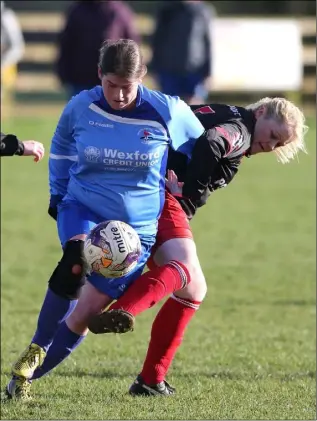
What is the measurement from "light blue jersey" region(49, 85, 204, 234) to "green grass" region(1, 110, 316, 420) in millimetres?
975

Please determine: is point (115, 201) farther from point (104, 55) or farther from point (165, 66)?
point (165, 66)

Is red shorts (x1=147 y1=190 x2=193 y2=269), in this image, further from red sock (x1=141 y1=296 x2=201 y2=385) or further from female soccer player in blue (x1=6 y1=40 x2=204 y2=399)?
red sock (x1=141 y1=296 x2=201 y2=385)

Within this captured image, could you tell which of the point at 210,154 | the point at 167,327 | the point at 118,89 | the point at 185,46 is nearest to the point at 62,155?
the point at 118,89

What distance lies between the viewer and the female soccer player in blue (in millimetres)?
5539

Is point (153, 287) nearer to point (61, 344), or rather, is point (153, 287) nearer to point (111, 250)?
point (111, 250)

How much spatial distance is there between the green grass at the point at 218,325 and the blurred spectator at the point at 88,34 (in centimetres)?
164

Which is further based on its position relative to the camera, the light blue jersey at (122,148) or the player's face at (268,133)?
the player's face at (268,133)

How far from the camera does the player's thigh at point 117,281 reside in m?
5.70

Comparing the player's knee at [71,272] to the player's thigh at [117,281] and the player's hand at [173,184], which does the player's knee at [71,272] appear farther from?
the player's hand at [173,184]

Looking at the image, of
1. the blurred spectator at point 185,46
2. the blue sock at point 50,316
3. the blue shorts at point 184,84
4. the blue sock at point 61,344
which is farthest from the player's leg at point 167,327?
the blue shorts at point 184,84

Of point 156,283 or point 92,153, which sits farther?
point 92,153

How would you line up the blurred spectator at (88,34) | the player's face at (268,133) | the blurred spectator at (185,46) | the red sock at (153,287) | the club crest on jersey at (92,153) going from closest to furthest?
the red sock at (153,287) < the club crest on jersey at (92,153) < the player's face at (268,133) < the blurred spectator at (88,34) < the blurred spectator at (185,46)

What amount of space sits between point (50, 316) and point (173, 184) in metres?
0.99

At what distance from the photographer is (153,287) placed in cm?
544
